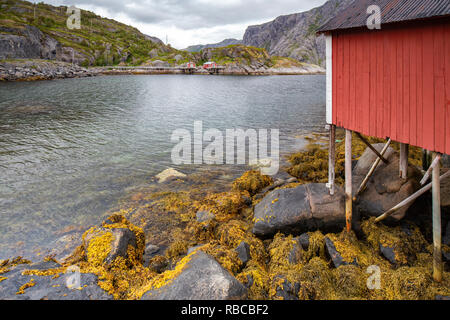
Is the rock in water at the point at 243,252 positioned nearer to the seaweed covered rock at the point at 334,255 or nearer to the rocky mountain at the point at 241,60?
the seaweed covered rock at the point at 334,255

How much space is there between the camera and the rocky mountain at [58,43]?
93500 mm

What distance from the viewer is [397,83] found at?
8078 mm

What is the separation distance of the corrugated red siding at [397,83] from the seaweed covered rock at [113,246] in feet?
25.9

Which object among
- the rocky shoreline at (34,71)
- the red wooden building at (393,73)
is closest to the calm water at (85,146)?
the red wooden building at (393,73)

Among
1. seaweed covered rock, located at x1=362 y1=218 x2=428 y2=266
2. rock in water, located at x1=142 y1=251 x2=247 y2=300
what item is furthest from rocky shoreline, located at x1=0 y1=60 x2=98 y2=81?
seaweed covered rock, located at x1=362 y1=218 x2=428 y2=266

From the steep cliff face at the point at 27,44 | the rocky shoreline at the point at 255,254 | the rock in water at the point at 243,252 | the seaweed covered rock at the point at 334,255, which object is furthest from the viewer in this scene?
the steep cliff face at the point at 27,44

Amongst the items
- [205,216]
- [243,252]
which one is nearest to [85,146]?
[205,216]

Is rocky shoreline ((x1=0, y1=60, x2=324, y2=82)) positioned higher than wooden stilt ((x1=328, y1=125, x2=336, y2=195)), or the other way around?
rocky shoreline ((x1=0, y1=60, x2=324, y2=82))

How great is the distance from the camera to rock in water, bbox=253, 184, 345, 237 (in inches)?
389

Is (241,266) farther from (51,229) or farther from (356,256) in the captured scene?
(51,229)

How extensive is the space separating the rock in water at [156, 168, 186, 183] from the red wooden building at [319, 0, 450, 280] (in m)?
9.46

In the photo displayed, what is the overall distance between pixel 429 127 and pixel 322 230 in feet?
14.7

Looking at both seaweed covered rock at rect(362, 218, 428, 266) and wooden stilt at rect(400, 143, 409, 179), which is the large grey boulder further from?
wooden stilt at rect(400, 143, 409, 179)

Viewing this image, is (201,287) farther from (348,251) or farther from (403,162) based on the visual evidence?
(403,162)
